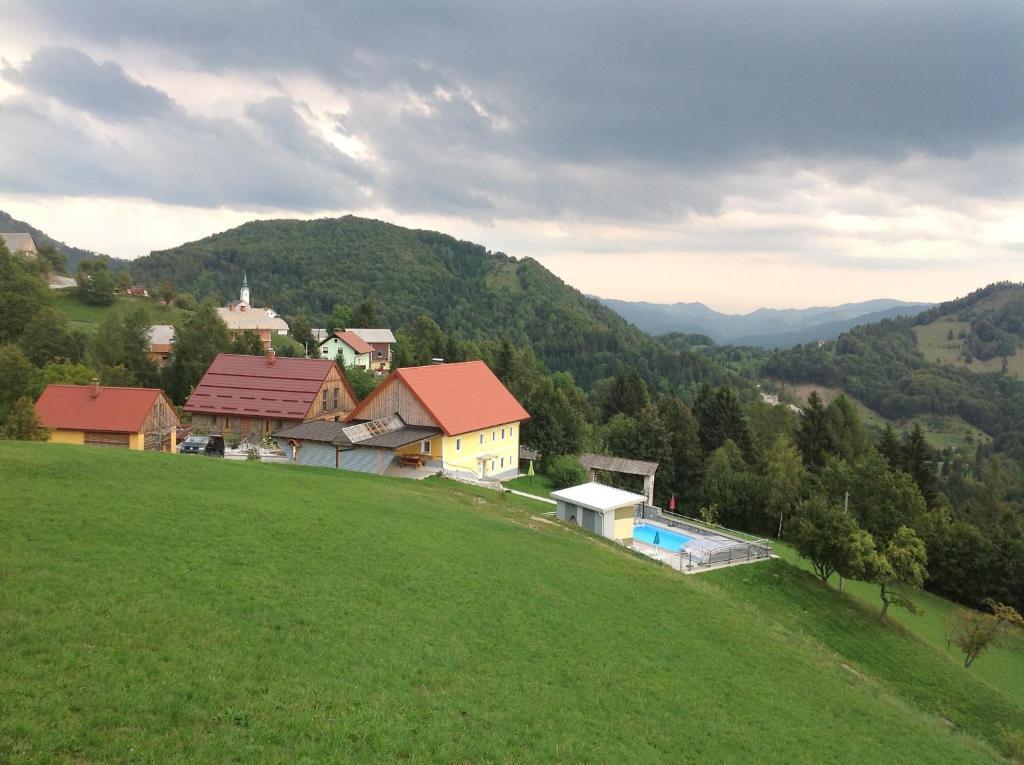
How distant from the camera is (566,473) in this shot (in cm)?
4469

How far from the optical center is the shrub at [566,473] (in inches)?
1756

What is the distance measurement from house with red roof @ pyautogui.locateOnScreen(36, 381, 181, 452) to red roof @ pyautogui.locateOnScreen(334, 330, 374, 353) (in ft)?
192

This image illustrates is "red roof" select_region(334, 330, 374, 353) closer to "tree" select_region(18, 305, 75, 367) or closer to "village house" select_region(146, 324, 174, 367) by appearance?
"village house" select_region(146, 324, 174, 367)

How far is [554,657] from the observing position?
13.9 m

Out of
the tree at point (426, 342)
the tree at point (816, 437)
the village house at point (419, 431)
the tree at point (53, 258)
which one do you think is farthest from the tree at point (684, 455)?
the tree at point (53, 258)

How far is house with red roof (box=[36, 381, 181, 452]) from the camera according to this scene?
122ft

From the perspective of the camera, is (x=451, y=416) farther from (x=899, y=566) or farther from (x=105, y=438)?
(x=899, y=566)

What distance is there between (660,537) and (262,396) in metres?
28.1

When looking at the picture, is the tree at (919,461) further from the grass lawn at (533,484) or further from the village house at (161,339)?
the village house at (161,339)

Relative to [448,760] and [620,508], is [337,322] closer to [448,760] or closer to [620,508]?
[620,508]

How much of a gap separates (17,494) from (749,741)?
17.2 m

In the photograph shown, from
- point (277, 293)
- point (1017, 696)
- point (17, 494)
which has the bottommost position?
point (1017, 696)

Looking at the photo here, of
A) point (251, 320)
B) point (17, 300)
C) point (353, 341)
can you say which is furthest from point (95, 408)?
point (251, 320)

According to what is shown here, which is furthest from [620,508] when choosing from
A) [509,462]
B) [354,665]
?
[354,665]
